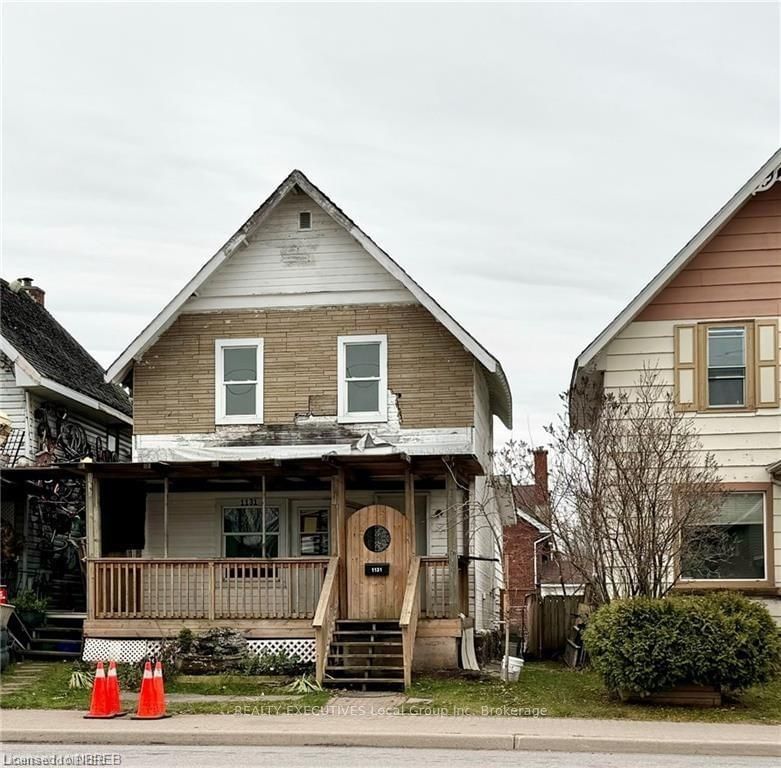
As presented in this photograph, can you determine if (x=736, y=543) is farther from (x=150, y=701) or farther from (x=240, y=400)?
(x=150, y=701)

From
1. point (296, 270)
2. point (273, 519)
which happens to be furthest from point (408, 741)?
point (296, 270)

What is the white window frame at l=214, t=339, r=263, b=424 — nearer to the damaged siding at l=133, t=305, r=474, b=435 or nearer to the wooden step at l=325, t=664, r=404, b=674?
the damaged siding at l=133, t=305, r=474, b=435

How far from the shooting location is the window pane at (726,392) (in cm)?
2194

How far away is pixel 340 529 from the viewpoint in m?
22.3

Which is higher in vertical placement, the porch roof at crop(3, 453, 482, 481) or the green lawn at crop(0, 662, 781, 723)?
the porch roof at crop(3, 453, 482, 481)

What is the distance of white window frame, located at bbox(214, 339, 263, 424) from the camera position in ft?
82.0

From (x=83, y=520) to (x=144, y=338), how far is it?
623cm

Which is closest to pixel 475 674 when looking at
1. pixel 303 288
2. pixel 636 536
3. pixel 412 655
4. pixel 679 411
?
pixel 412 655

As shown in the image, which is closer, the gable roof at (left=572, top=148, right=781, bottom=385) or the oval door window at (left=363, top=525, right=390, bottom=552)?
the gable roof at (left=572, top=148, right=781, bottom=385)

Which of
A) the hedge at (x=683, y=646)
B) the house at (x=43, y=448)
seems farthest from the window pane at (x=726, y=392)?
the house at (x=43, y=448)

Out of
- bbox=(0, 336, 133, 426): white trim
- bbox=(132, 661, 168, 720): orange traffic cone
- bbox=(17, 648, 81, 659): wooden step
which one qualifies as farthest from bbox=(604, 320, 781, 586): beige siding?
bbox=(0, 336, 133, 426): white trim

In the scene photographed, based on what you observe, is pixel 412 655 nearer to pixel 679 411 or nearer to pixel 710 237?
pixel 679 411

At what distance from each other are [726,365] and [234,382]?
364 inches

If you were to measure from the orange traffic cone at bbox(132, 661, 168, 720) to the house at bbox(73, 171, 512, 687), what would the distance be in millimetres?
5316
